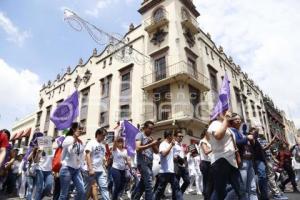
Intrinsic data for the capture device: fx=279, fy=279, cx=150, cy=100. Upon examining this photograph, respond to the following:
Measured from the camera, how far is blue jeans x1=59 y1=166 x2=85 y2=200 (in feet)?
15.1

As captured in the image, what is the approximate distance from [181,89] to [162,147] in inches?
514

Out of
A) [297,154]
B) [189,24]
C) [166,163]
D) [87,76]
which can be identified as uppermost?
[189,24]

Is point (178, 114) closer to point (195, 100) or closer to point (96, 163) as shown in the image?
point (195, 100)

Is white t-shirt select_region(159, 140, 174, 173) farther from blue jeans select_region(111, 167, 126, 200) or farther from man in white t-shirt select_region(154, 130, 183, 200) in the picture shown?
blue jeans select_region(111, 167, 126, 200)

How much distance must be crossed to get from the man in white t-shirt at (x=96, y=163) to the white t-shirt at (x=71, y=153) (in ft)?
0.60

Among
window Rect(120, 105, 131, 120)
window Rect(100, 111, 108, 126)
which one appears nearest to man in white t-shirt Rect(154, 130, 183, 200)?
window Rect(120, 105, 131, 120)

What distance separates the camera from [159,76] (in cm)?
1972

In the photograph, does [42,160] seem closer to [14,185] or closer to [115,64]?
[14,185]

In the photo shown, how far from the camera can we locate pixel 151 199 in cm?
503

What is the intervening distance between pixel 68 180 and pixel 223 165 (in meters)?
2.64

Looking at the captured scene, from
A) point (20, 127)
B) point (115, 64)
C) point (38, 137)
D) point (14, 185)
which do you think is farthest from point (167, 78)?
point (20, 127)

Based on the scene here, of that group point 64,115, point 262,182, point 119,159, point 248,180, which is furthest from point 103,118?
point 248,180

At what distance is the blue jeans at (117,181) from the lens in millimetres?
5661

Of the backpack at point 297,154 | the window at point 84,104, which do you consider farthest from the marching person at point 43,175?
the window at point 84,104
